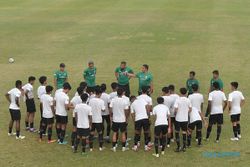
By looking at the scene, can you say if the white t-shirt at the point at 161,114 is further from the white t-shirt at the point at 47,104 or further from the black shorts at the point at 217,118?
the white t-shirt at the point at 47,104

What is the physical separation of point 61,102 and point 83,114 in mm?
1247

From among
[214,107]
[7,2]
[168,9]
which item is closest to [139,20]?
[168,9]

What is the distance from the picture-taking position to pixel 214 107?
561 inches

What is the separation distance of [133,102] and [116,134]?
4.06ft

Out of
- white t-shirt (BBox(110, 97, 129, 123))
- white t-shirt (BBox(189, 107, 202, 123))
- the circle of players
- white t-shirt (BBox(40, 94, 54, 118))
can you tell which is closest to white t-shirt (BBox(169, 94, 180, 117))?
the circle of players

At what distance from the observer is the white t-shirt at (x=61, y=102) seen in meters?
14.0

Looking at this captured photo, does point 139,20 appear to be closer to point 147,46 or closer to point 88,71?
point 147,46

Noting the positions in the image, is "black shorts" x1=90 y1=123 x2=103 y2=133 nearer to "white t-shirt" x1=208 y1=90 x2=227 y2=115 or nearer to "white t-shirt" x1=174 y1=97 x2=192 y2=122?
"white t-shirt" x1=174 y1=97 x2=192 y2=122

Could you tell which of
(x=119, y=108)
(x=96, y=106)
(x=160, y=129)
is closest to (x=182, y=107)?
(x=160, y=129)

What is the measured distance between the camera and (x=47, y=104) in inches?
557

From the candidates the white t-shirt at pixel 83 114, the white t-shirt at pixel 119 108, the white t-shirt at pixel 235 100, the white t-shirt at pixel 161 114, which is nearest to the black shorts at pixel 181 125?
the white t-shirt at pixel 161 114

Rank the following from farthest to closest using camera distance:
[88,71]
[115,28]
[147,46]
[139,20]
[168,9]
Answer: [168,9], [139,20], [115,28], [147,46], [88,71]

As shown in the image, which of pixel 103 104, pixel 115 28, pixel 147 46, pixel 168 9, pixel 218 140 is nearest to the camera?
pixel 103 104

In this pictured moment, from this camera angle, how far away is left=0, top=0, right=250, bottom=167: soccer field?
13.5 metres
